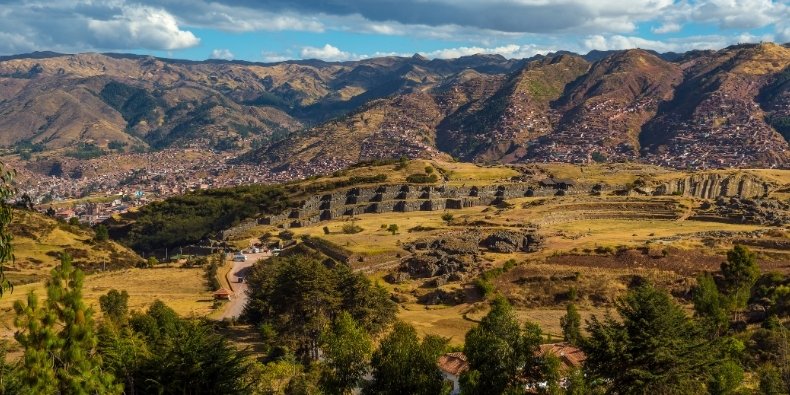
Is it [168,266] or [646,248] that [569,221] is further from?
[168,266]

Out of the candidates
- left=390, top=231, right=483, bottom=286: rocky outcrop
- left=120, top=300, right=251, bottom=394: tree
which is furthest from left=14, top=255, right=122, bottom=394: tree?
left=390, top=231, right=483, bottom=286: rocky outcrop

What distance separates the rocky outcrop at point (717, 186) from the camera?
13388 centimetres

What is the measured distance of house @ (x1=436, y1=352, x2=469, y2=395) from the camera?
Answer: 114ft

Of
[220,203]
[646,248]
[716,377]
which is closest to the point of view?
[716,377]

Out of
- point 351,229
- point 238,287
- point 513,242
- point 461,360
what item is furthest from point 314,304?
point 351,229

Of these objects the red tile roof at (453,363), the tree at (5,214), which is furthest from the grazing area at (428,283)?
the tree at (5,214)

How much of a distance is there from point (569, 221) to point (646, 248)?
3286 cm

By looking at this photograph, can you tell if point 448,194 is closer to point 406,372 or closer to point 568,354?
point 568,354

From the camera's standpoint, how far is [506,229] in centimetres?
9356

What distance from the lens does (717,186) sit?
455 feet

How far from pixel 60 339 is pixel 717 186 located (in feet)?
477

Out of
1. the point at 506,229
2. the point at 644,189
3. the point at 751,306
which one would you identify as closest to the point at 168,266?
the point at 506,229

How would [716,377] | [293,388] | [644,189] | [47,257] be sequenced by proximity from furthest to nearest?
[644,189]
[47,257]
[293,388]
[716,377]

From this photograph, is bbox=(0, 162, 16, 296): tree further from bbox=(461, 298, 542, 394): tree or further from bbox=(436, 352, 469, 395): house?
bbox=(436, 352, 469, 395): house
